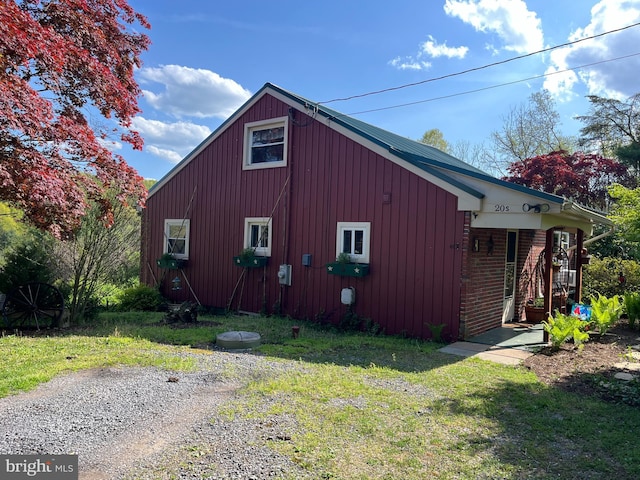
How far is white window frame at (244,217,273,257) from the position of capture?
10.4 meters

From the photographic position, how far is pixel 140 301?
11602mm

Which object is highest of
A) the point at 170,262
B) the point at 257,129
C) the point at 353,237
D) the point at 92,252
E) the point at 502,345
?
the point at 257,129

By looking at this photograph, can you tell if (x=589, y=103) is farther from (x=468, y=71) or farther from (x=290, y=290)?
(x=290, y=290)

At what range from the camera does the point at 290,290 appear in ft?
32.6

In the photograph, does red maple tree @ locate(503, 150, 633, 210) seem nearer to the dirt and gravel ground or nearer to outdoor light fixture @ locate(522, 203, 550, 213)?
the dirt and gravel ground

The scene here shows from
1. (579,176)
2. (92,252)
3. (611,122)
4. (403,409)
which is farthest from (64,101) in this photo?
(611,122)

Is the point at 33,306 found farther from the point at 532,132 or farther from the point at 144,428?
the point at 532,132

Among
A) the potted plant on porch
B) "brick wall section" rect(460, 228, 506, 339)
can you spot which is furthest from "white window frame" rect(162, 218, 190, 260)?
"brick wall section" rect(460, 228, 506, 339)

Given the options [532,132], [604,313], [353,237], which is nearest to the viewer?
[604,313]

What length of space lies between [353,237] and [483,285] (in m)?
2.70

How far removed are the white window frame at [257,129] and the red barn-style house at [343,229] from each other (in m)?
0.03

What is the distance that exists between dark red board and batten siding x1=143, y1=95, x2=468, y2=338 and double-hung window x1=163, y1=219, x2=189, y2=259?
199 mm

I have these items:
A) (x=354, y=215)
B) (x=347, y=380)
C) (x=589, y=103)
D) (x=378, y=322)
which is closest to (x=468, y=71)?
(x=354, y=215)

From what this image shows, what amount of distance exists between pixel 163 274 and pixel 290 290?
4.55m
